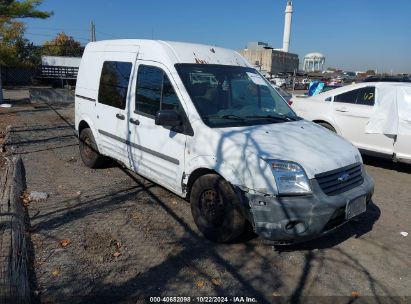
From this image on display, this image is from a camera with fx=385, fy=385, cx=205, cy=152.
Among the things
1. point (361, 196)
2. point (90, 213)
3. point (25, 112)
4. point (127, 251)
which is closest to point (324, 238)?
point (361, 196)

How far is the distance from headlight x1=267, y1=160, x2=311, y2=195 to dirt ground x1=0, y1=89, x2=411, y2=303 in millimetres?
830

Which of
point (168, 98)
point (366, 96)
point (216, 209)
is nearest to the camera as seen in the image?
point (216, 209)

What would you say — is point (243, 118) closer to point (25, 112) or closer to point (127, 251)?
point (127, 251)

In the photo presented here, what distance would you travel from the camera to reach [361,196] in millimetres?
4012

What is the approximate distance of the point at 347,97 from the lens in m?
8.07

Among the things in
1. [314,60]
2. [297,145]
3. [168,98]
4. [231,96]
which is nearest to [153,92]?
[168,98]

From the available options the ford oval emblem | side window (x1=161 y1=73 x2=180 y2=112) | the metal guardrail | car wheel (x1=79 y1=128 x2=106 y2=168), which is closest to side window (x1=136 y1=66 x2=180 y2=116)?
side window (x1=161 y1=73 x2=180 y2=112)

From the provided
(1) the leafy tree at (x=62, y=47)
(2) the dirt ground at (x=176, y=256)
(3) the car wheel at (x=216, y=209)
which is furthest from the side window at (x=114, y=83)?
(1) the leafy tree at (x=62, y=47)

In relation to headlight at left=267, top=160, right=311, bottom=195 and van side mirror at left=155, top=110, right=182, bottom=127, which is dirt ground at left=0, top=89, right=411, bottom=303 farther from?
van side mirror at left=155, top=110, right=182, bottom=127

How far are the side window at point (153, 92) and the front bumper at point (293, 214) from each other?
1.58m

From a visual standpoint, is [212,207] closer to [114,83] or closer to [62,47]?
[114,83]

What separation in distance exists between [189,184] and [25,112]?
12.9m

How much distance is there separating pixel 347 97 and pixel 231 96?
4.30 metres

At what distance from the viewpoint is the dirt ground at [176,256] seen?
3.41m
